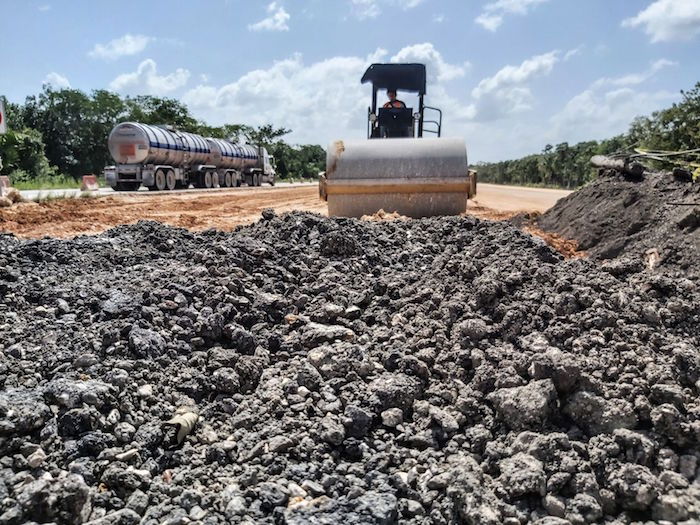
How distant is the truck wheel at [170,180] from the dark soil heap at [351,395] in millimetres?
18117

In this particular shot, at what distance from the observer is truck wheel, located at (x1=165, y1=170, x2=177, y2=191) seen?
21.6 m

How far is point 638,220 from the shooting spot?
6.65m

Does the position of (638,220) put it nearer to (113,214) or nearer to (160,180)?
A: (113,214)

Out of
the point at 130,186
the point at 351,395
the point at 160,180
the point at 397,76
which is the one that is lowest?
the point at 351,395

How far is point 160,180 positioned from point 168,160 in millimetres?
970

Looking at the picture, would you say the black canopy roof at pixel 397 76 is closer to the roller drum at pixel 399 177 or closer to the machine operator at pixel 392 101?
the machine operator at pixel 392 101

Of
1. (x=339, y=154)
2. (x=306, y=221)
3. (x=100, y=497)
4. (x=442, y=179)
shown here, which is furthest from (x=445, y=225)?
(x=100, y=497)

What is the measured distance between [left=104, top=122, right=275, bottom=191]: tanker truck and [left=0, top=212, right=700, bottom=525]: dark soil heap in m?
16.9

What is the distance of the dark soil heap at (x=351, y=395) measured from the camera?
2.27m

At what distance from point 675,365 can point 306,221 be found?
341cm

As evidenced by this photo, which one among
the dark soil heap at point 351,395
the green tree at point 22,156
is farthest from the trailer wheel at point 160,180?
the dark soil heap at point 351,395

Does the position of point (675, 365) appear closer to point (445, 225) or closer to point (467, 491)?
point (467, 491)

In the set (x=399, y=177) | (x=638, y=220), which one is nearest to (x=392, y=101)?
(x=399, y=177)

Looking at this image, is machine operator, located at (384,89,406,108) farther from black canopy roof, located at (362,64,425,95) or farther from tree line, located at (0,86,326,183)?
tree line, located at (0,86,326,183)
